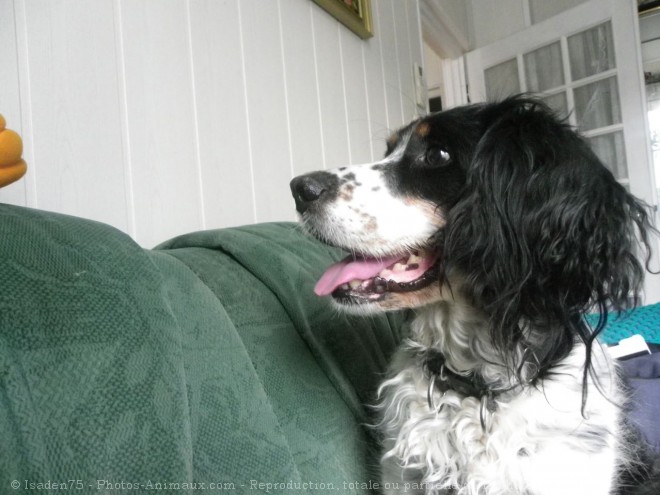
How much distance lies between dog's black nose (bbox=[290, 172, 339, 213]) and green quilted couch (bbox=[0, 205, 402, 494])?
14cm

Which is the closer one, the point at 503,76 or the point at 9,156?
the point at 9,156

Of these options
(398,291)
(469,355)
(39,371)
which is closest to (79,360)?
(39,371)

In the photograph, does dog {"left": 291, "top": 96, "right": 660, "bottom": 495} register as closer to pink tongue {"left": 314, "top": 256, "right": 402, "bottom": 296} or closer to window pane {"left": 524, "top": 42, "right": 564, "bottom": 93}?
pink tongue {"left": 314, "top": 256, "right": 402, "bottom": 296}

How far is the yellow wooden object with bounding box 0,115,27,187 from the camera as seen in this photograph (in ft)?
1.81

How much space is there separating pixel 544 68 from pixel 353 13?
2184 millimetres

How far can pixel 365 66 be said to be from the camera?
201 centimetres

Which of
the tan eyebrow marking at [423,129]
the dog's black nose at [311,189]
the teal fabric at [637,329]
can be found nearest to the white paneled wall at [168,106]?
the dog's black nose at [311,189]

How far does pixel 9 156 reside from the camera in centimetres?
56

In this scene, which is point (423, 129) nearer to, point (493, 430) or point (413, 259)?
point (413, 259)

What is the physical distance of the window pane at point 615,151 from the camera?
3215 millimetres

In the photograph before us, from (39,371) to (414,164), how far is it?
24.4 inches

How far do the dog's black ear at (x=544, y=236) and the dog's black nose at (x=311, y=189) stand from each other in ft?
0.65

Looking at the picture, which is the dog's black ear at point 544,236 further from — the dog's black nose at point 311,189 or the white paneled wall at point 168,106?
the white paneled wall at point 168,106

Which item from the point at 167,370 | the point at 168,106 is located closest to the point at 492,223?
the point at 167,370
